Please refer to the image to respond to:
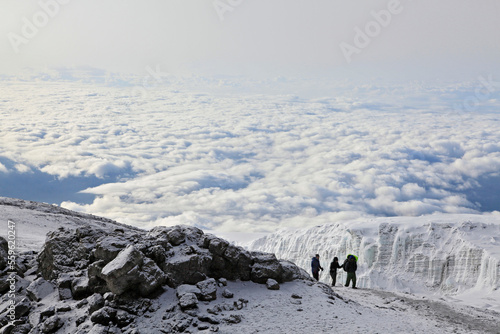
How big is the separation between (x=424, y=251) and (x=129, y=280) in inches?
2159

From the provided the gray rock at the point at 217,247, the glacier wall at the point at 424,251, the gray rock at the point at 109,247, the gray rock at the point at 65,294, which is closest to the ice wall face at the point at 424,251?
the glacier wall at the point at 424,251

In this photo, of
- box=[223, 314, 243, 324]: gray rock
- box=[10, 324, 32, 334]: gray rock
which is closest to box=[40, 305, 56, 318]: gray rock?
box=[10, 324, 32, 334]: gray rock

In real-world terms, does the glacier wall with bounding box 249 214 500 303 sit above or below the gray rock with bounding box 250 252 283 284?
below

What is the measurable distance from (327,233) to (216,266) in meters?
58.7

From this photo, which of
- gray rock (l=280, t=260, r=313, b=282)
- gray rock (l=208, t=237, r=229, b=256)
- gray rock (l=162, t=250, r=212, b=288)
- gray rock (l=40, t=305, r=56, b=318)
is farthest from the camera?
gray rock (l=280, t=260, r=313, b=282)

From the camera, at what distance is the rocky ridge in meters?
13.4

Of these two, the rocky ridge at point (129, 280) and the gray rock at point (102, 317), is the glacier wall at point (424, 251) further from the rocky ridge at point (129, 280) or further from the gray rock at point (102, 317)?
the gray rock at point (102, 317)

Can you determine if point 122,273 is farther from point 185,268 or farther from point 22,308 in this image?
point 22,308

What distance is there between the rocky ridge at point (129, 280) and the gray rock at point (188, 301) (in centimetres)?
3

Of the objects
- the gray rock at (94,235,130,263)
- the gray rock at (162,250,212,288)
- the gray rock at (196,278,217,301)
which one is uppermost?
the gray rock at (94,235,130,263)

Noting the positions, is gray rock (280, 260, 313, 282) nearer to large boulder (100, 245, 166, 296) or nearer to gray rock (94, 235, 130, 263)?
large boulder (100, 245, 166, 296)

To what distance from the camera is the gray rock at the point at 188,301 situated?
1365 centimetres

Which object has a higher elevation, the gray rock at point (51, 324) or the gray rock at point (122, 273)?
the gray rock at point (122, 273)

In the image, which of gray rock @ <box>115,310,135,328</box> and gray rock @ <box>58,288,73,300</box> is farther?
gray rock @ <box>58,288,73,300</box>
